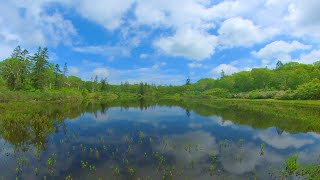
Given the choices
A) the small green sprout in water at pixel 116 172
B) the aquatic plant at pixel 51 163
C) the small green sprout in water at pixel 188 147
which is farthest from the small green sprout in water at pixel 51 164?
the small green sprout in water at pixel 188 147

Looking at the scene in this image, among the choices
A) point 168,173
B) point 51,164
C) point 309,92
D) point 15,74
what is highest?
point 15,74

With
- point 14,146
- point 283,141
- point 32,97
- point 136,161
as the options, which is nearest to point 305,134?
point 283,141

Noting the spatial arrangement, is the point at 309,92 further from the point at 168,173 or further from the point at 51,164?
the point at 51,164

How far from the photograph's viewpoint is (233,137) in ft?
91.2

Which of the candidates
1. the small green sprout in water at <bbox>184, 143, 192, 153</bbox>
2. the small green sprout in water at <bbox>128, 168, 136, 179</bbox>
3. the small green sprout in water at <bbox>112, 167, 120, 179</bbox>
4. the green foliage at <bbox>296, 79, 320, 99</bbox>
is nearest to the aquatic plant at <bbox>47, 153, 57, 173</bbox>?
the small green sprout in water at <bbox>112, 167, 120, 179</bbox>

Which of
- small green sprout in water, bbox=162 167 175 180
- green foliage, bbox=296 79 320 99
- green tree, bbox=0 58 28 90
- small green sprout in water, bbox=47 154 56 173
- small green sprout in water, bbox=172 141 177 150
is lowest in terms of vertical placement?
small green sprout in water, bbox=162 167 175 180

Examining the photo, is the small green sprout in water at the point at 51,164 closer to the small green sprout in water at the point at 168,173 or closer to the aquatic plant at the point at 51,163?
the aquatic plant at the point at 51,163

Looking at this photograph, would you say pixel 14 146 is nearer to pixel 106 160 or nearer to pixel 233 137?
pixel 106 160

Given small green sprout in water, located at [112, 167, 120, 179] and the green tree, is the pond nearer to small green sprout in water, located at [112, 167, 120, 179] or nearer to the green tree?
small green sprout in water, located at [112, 167, 120, 179]

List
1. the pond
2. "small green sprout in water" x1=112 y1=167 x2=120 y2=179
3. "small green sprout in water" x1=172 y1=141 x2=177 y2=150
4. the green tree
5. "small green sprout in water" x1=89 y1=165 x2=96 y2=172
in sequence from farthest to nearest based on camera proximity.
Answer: the green tree → "small green sprout in water" x1=172 y1=141 x2=177 y2=150 → "small green sprout in water" x1=89 y1=165 x2=96 y2=172 → the pond → "small green sprout in water" x1=112 y1=167 x2=120 y2=179

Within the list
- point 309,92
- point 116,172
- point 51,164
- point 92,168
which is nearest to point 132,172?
point 116,172

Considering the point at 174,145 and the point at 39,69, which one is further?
the point at 39,69

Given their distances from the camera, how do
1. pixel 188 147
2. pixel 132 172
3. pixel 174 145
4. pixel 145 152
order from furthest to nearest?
pixel 174 145, pixel 188 147, pixel 145 152, pixel 132 172

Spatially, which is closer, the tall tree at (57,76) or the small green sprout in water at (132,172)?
Result: the small green sprout in water at (132,172)
